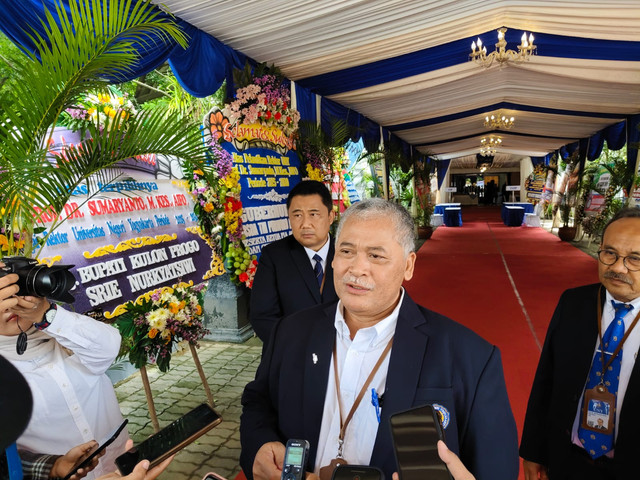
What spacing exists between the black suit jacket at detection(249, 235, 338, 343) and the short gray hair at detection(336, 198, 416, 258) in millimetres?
1103

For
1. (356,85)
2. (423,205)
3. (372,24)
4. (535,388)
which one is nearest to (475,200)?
(423,205)

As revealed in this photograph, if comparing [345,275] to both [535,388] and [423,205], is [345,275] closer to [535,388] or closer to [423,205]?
[535,388]

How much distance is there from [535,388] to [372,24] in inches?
143

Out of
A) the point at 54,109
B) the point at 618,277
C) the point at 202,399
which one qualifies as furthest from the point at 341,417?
the point at 202,399

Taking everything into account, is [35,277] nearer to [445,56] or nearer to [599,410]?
[599,410]

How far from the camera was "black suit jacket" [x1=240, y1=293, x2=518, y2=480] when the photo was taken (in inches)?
47.1

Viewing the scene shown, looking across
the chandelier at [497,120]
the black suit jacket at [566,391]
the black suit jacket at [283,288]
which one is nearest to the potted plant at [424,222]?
the chandelier at [497,120]

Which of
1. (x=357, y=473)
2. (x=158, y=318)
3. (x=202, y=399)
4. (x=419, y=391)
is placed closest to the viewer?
(x=357, y=473)

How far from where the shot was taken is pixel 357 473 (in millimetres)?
946

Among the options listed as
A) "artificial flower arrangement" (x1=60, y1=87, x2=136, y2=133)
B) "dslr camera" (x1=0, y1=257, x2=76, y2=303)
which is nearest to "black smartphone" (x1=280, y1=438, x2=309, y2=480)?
"dslr camera" (x1=0, y1=257, x2=76, y2=303)

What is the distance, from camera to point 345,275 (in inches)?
53.8

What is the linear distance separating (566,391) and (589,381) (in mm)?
100

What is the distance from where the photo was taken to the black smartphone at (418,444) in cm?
95

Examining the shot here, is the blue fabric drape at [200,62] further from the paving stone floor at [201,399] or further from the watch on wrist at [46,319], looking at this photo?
the paving stone floor at [201,399]
